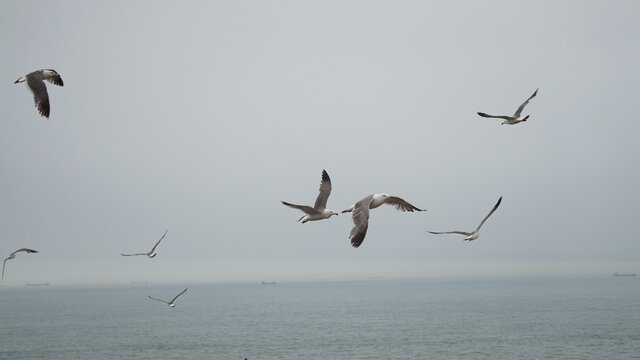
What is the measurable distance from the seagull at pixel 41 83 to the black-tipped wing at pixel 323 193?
9.35 m

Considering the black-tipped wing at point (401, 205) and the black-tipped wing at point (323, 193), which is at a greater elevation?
the black-tipped wing at point (323, 193)

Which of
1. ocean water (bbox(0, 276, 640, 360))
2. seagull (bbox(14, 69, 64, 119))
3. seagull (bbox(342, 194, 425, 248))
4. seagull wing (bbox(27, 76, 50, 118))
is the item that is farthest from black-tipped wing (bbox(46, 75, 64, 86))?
ocean water (bbox(0, 276, 640, 360))

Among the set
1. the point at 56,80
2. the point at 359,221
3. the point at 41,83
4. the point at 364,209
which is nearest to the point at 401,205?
the point at 364,209

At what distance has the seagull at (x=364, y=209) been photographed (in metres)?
15.0

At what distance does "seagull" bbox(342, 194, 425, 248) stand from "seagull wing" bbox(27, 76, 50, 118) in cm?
1025

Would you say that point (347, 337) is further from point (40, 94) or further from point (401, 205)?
point (40, 94)

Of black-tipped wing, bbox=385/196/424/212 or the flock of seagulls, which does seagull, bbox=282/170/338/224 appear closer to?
the flock of seagulls

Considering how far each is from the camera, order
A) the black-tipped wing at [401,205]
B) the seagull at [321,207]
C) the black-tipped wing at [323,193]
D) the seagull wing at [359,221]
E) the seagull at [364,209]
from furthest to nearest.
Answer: the black-tipped wing at [323,193]
the black-tipped wing at [401,205]
the seagull at [321,207]
the seagull at [364,209]
the seagull wing at [359,221]

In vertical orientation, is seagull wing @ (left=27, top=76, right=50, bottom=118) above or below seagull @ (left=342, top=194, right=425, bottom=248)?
above

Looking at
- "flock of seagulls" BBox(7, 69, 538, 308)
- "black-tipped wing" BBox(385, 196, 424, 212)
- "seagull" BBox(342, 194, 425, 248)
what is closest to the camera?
"seagull" BBox(342, 194, 425, 248)

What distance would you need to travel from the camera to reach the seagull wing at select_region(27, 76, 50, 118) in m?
18.9

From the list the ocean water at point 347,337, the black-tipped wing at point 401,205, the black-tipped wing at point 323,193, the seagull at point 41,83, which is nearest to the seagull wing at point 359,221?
the black-tipped wing at point 401,205

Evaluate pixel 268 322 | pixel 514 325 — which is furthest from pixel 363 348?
pixel 268 322

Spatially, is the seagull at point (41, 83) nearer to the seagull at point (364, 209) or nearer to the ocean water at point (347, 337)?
the seagull at point (364, 209)
